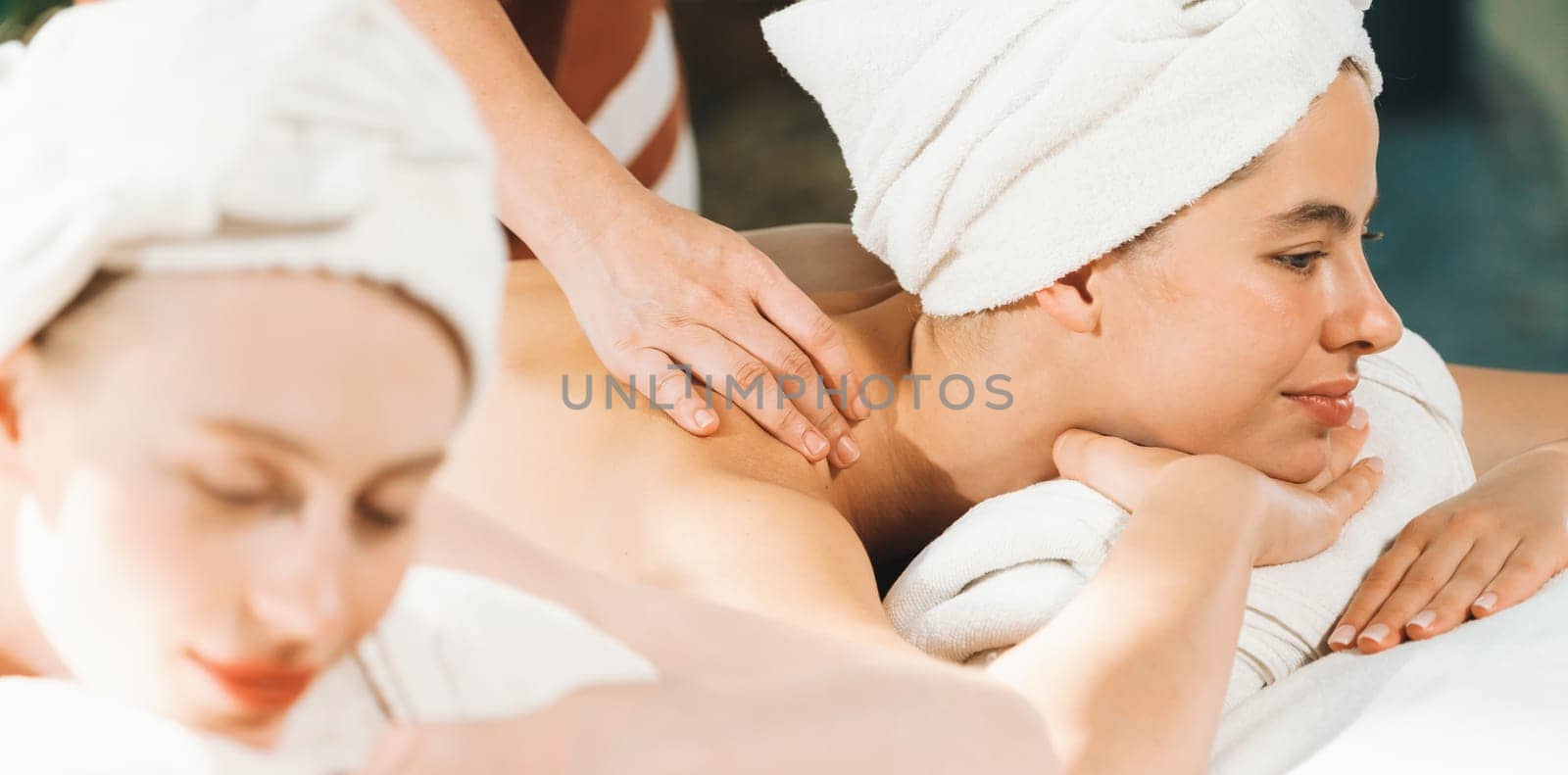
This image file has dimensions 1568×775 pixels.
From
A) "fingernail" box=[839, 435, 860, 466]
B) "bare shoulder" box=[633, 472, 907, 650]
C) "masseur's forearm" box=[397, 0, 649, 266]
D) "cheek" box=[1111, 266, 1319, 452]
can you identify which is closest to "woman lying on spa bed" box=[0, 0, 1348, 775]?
"bare shoulder" box=[633, 472, 907, 650]

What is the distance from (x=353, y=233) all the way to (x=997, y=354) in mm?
543

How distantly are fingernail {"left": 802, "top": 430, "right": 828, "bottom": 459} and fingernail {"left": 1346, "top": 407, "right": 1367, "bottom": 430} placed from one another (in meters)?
0.31

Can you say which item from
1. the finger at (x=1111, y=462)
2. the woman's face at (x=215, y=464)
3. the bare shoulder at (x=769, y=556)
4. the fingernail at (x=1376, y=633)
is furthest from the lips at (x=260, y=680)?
the fingernail at (x=1376, y=633)

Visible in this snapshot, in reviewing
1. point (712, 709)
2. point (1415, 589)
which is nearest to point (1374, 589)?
point (1415, 589)

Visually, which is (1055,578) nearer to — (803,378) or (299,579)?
(803,378)

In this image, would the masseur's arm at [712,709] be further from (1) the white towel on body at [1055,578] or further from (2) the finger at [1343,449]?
(2) the finger at [1343,449]

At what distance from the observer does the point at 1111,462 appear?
763mm

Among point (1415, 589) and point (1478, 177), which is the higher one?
point (1478, 177)

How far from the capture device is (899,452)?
0.85 metres

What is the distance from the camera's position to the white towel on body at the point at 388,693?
1.19 feet

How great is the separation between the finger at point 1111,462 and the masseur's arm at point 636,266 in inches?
4.8

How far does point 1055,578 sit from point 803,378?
16 centimetres

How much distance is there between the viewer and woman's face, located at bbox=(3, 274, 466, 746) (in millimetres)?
332

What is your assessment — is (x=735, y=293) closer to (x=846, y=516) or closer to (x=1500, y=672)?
(x=846, y=516)
